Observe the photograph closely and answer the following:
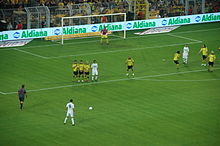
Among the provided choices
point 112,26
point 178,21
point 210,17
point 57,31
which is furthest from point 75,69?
point 210,17

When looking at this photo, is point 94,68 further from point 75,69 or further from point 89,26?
point 89,26

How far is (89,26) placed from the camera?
62.9 m

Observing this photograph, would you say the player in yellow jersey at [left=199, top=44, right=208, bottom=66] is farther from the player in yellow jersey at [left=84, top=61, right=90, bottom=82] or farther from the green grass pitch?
the player in yellow jersey at [left=84, top=61, right=90, bottom=82]

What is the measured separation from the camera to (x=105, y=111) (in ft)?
131

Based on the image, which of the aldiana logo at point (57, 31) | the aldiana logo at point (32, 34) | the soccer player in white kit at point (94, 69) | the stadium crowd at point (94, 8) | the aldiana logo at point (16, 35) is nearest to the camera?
the soccer player in white kit at point (94, 69)

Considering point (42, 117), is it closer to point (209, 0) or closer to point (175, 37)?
point (175, 37)

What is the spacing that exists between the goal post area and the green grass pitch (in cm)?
89

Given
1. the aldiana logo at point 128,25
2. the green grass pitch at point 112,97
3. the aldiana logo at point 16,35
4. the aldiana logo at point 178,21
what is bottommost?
the green grass pitch at point 112,97

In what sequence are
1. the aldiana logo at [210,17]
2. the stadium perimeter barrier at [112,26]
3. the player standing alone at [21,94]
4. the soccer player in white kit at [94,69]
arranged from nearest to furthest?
the player standing alone at [21,94] < the soccer player in white kit at [94,69] < the stadium perimeter barrier at [112,26] < the aldiana logo at [210,17]

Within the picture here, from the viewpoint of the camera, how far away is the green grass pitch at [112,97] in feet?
115

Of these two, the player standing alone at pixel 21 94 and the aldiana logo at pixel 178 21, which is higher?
the aldiana logo at pixel 178 21

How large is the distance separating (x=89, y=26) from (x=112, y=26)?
282 cm

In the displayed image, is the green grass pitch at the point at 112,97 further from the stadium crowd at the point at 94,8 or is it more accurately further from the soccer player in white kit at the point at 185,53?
the stadium crowd at the point at 94,8

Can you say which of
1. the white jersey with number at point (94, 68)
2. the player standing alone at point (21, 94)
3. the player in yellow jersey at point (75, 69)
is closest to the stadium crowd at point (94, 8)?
the player in yellow jersey at point (75, 69)
